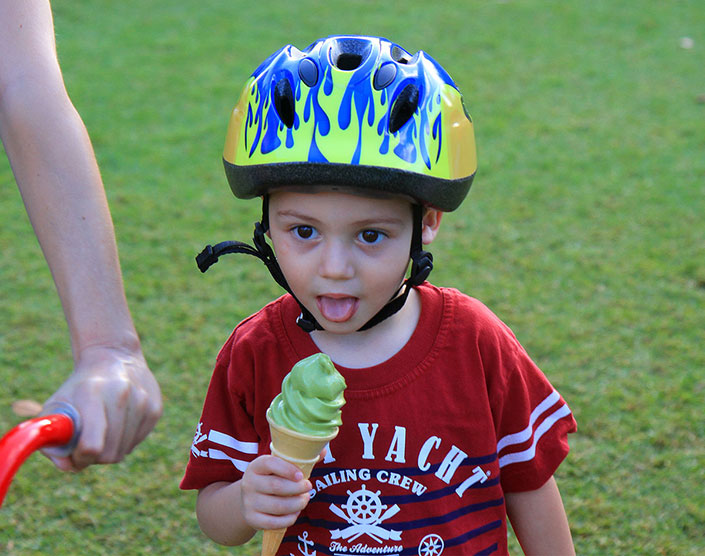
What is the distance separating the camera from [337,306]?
2316 millimetres

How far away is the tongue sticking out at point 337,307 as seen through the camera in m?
2.31

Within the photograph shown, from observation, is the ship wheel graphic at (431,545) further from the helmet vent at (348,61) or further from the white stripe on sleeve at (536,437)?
the helmet vent at (348,61)

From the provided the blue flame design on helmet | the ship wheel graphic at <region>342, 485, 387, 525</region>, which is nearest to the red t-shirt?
the ship wheel graphic at <region>342, 485, 387, 525</region>

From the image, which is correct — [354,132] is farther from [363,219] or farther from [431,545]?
[431,545]

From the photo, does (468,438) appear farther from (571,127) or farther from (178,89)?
(178,89)

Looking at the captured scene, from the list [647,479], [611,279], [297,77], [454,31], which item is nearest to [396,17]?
[454,31]

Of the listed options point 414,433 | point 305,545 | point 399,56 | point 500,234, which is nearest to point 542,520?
point 414,433

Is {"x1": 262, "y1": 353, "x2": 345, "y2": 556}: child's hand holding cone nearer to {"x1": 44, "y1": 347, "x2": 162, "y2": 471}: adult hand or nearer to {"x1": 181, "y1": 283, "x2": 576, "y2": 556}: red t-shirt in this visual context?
{"x1": 181, "y1": 283, "x2": 576, "y2": 556}: red t-shirt

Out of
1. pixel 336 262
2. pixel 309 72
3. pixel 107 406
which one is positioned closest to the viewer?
pixel 107 406

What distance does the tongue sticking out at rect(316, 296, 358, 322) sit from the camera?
2311mm

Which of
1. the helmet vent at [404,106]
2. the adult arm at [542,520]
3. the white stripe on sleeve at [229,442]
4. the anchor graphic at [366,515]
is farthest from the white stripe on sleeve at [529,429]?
the helmet vent at [404,106]

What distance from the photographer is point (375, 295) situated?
2.33 metres

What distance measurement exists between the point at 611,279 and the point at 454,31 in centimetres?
548

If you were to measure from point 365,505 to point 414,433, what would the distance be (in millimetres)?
237
